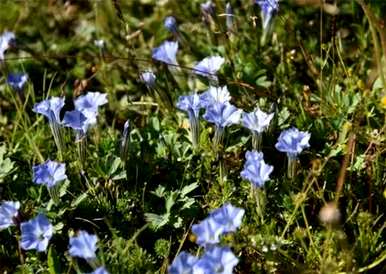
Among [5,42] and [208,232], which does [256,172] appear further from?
[5,42]

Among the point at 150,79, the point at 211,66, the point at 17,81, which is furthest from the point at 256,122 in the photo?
the point at 17,81

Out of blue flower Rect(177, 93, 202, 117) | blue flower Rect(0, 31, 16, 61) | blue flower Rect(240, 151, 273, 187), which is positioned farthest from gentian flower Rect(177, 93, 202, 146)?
blue flower Rect(0, 31, 16, 61)

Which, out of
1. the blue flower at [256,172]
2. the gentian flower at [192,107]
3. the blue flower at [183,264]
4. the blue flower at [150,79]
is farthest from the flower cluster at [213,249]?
the blue flower at [150,79]

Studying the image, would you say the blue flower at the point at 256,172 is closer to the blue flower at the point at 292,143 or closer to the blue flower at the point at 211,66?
the blue flower at the point at 292,143

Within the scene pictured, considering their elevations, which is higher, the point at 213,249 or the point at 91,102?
the point at 91,102

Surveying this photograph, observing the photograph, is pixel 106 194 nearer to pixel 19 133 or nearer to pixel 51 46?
pixel 19 133

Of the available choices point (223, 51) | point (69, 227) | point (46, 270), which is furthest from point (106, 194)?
point (223, 51)

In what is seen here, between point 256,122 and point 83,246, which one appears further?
point 256,122
